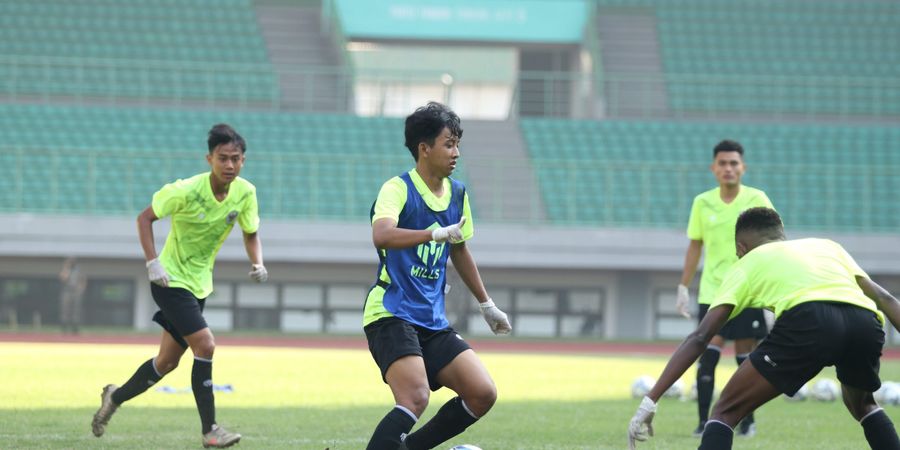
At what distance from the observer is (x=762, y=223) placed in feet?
22.0

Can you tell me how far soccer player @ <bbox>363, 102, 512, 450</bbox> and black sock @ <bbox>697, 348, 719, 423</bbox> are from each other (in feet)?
12.5

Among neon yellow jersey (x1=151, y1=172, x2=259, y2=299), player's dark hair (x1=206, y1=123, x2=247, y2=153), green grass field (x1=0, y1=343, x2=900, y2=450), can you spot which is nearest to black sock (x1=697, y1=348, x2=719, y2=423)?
green grass field (x1=0, y1=343, x2=900, y2=450)

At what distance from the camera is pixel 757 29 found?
37219 mm

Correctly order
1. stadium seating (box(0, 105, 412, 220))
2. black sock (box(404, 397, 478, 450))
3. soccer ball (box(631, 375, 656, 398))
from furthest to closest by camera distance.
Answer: stadium seating (box(0, 105, 412, 220)), soccer ball (box(631, 375, 656, 398)), black sock (box(404, 397, 478, 450))

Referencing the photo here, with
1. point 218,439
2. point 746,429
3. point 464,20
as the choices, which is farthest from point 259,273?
point 464,20

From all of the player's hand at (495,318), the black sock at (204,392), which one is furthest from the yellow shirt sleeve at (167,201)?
the player's hand at (495,318)

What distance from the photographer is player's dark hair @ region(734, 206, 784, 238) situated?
6691 millimetres

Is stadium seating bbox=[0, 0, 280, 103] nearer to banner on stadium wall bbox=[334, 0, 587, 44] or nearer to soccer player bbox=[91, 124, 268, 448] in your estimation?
banner on stadium wall bbox=[334, 0, 587, 44]

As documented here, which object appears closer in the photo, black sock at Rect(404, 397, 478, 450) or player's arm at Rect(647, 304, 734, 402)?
player's arm at Rect(647, 304, 734, 402)

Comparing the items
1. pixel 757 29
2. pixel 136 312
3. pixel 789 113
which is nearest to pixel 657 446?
pixel 136 312

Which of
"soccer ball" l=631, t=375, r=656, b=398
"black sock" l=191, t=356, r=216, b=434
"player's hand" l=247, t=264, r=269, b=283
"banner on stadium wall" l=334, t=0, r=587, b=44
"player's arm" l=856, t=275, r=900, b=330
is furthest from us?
"banner on stadium wall" l=334, t=0, r=587, b=44

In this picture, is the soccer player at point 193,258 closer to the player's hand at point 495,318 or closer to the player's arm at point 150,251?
the player's arm at point 150,251

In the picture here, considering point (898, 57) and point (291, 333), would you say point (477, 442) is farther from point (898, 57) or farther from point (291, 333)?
point (898, 57)

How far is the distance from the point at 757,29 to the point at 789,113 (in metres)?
3.47
